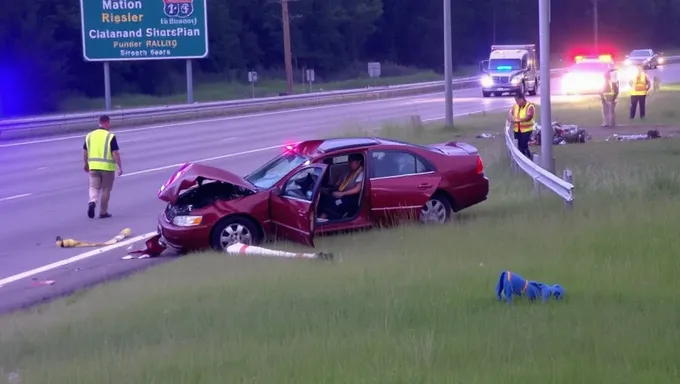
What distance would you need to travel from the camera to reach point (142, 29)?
41344 mm

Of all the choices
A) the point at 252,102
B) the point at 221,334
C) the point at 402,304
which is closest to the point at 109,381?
the point at 221,334

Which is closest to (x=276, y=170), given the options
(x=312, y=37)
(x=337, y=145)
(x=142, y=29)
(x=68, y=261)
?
(x=337, y=145)

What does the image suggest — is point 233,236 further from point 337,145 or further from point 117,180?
point 117,180

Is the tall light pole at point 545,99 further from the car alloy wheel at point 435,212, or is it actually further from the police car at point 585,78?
the police car at point 585,78

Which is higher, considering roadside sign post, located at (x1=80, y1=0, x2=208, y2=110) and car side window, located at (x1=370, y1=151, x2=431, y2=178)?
roadside sign post, located at (x1=80, y1=0, x2=208, y2=110)

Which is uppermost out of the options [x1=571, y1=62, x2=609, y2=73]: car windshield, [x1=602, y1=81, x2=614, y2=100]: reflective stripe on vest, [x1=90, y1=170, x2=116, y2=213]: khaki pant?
[x1=571, y1=62, x2=609, y2=73]: car windshield

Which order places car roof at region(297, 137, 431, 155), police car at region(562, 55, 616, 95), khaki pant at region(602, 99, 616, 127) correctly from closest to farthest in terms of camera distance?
1. car roof at region(297, 137, 431, 155)
2. khaki pant at region(602, 99, 616, 127)
3. police car at region(562, 55, 616, 95)

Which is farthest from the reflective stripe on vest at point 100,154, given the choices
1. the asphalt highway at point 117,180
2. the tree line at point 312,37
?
the tree line at point 312,37

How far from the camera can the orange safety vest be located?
31983 mm

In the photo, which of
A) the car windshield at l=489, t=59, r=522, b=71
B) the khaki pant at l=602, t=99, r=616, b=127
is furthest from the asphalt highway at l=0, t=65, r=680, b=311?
the khaki pant at l=602, t=99, r=616, b=127

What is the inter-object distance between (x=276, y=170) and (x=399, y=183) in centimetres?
170

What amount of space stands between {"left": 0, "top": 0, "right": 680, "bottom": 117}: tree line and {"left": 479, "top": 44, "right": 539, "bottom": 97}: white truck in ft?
75.3

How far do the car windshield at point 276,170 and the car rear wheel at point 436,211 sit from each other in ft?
5.80

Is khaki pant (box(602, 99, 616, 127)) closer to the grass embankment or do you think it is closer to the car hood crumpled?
the grass embankment
